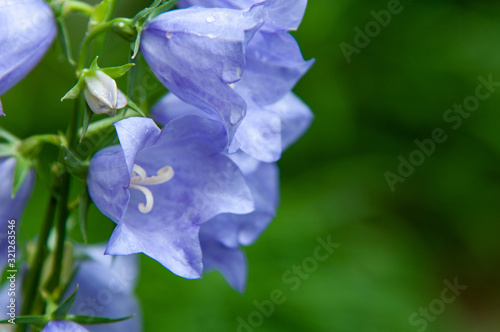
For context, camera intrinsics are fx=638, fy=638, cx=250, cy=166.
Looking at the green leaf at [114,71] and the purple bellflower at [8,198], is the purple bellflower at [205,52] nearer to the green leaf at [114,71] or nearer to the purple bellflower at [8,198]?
the green leaf at [114,71]

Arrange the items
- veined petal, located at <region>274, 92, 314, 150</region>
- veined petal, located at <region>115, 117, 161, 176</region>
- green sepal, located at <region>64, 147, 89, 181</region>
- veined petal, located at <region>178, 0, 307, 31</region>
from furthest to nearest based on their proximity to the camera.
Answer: veined petal, located at <region>274, 92, 314, 150</region>
veined petal, located at <region>178, 0, 307, 31</region>
green sepal, located at <region>64, 147, 89, 181</region>
veined petal, located at <region>115, 117, 161, 176</region>

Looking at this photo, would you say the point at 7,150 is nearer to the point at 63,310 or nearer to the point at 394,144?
the point at 63,310

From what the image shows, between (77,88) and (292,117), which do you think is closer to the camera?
(77,88)

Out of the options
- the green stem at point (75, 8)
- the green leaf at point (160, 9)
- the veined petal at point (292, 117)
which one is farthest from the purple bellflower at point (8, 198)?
the veined petal at point (292, 117)

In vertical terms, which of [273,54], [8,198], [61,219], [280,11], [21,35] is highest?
[280,11]

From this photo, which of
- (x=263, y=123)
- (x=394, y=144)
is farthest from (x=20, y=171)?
(x=394, y=144)

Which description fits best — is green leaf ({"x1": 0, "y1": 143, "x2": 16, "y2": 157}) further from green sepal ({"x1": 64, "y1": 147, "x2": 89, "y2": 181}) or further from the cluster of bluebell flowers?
green sepal ({"x1": 64, "y1": 147, "x2": 89, "y2": 181})

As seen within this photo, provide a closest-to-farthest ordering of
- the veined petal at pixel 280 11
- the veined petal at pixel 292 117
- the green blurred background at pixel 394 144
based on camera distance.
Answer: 1. the veined petal at pixel 280 11
2. the veined petal at pixel 292 117
3. the green blurred background at pixel 394 144

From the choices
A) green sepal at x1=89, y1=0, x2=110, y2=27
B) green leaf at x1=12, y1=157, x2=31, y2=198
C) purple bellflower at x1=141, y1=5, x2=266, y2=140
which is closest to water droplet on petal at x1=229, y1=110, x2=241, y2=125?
purple bellflower at x1=141, y1=5, x2=266, y2=140
